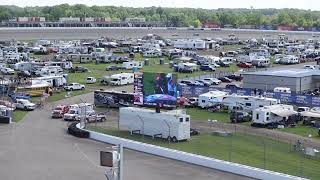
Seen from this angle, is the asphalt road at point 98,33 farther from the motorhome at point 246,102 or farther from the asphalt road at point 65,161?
the asphalt road at point 65,161

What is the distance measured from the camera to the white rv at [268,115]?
31.9 metres

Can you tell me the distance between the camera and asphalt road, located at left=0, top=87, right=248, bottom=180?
2221 centimetres

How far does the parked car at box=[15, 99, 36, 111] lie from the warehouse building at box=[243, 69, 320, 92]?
55.9 feet

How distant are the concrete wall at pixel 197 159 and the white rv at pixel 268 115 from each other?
Result: 828 cm

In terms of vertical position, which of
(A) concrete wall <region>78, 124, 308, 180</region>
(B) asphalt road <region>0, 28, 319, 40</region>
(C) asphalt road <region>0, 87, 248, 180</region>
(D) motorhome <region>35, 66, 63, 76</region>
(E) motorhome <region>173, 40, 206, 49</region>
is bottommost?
(C) asphalt road <region>0, 87, 248, 180</region>

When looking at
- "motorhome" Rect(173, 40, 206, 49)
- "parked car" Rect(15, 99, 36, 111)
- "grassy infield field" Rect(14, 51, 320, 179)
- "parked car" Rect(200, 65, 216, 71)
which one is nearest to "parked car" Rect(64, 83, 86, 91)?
"parked car" Rect(15, 99, 36, 111)

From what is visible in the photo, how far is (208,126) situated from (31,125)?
9.71 meters

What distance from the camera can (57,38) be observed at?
113 metres

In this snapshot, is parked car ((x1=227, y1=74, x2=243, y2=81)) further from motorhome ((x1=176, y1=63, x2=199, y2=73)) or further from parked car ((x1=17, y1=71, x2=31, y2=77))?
parked car ((x1=17, y1=71, x2=31, y2=77))

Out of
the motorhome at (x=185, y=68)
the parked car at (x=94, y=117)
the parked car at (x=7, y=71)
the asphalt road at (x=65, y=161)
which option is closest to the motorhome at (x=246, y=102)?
the parked car at (x=94, y=117)

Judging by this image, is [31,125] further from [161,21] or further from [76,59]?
[161,21]

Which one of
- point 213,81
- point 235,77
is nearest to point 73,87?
point 213,81

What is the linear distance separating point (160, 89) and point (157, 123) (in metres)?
2.13

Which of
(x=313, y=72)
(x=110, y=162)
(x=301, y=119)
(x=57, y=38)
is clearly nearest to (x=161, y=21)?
(x=57, y=38)
